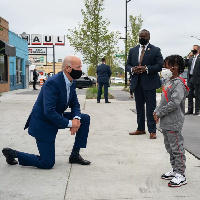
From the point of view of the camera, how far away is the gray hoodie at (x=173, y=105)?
380 cm

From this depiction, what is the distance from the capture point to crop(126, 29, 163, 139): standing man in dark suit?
6301mm

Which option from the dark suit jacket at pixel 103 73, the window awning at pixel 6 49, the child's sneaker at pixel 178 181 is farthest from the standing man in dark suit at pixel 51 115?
the window awning at pixel 6 49

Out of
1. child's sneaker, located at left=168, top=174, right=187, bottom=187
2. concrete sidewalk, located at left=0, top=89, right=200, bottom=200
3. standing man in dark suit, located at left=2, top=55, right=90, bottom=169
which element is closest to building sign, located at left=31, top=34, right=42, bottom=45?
concrete sidewalk, located at left=0, top=89, right=200, bottom=200

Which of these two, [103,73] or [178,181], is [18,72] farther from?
[178,181]

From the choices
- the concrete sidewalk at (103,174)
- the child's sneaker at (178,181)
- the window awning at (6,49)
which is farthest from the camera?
the window awning at (6,49)

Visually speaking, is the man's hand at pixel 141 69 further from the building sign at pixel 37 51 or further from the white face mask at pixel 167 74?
the building sign at pixel 37 51

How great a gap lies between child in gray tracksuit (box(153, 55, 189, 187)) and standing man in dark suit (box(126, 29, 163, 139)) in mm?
2370

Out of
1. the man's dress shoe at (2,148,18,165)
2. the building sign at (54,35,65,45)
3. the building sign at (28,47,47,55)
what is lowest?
the man's dress shoe at (2,148,18,165)

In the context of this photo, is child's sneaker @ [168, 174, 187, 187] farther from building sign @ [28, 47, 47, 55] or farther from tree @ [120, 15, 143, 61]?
building sign @ [28, 47, 47, 55]

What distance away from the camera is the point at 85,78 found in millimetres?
33500

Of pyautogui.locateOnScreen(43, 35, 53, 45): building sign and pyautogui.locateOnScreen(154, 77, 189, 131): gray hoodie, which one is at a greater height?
pyautogui.locateOnScreen(43, 35, 53, 45): building sign

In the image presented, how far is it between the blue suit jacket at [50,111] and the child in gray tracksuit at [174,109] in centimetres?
113

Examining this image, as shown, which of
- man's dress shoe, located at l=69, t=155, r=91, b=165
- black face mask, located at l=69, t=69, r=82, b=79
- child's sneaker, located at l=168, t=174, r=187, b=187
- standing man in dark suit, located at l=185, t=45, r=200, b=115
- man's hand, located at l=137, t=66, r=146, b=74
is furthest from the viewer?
standing man in dark suit, located at l=185, t=45, r=200, b=115

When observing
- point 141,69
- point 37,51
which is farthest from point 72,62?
point 37,51
